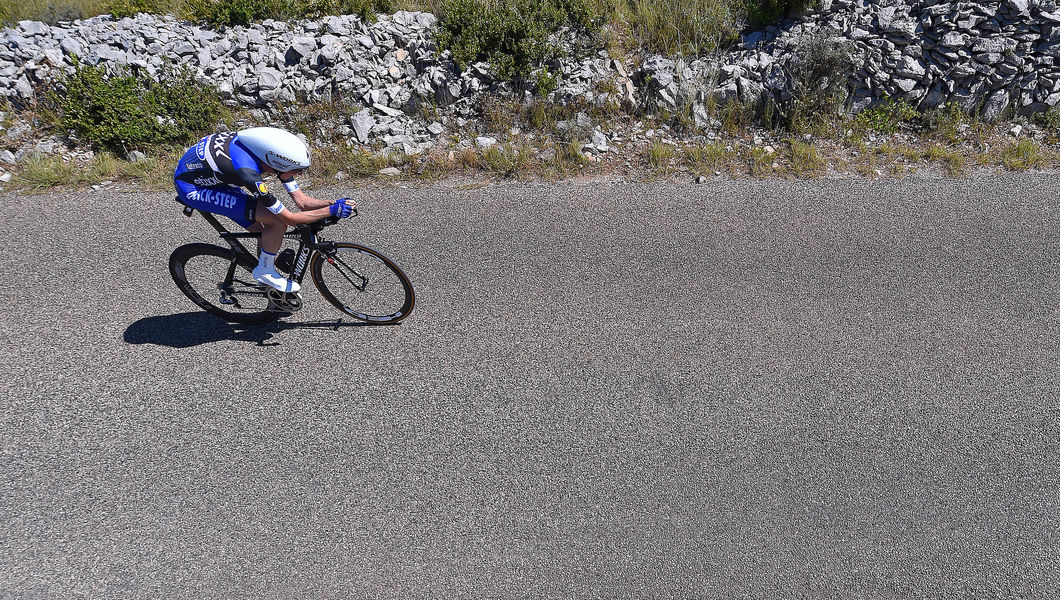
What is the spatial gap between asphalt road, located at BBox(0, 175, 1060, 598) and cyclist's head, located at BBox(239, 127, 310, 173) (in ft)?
5.06

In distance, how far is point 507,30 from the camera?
7.45 metres

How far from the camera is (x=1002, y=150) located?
21.9ft

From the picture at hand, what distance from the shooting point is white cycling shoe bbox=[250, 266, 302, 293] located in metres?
4.30

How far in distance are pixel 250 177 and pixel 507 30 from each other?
4.96 metres

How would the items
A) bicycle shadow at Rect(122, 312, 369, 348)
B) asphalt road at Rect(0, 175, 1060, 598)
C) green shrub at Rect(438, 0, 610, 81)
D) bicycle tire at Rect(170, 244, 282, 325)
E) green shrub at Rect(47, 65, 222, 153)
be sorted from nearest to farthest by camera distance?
asphalt road at Rect(0, 175, 1060, 598), bicycle tire at Rect(170, 244, 282, 325), bicycle shadow at Rect(122, 312, 369, 348), green shrub at Rect(47, 65, 222, 153), green shrub at Rect(438, 0, 610, 81)

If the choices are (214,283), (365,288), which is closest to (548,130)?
(365,288)

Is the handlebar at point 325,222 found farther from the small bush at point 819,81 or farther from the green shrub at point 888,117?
the green shrub at point 888,117

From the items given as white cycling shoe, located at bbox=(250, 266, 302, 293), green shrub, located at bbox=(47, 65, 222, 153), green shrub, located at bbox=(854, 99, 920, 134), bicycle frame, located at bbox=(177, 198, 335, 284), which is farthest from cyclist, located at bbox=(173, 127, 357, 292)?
green shrub, located at bbox=(854, 99, 920, 134)

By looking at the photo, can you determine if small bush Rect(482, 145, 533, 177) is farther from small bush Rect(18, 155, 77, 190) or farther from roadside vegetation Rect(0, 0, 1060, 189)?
small bush Rect(18, 155, 77, 190)

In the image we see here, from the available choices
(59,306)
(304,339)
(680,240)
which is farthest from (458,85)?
(59,306)

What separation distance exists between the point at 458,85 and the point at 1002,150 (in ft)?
22.0

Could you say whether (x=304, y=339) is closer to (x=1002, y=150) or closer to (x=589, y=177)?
(x=589, y=177)

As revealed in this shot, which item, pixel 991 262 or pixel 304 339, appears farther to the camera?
pixel 991 262

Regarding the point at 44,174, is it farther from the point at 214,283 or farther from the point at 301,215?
the point at 301,215
